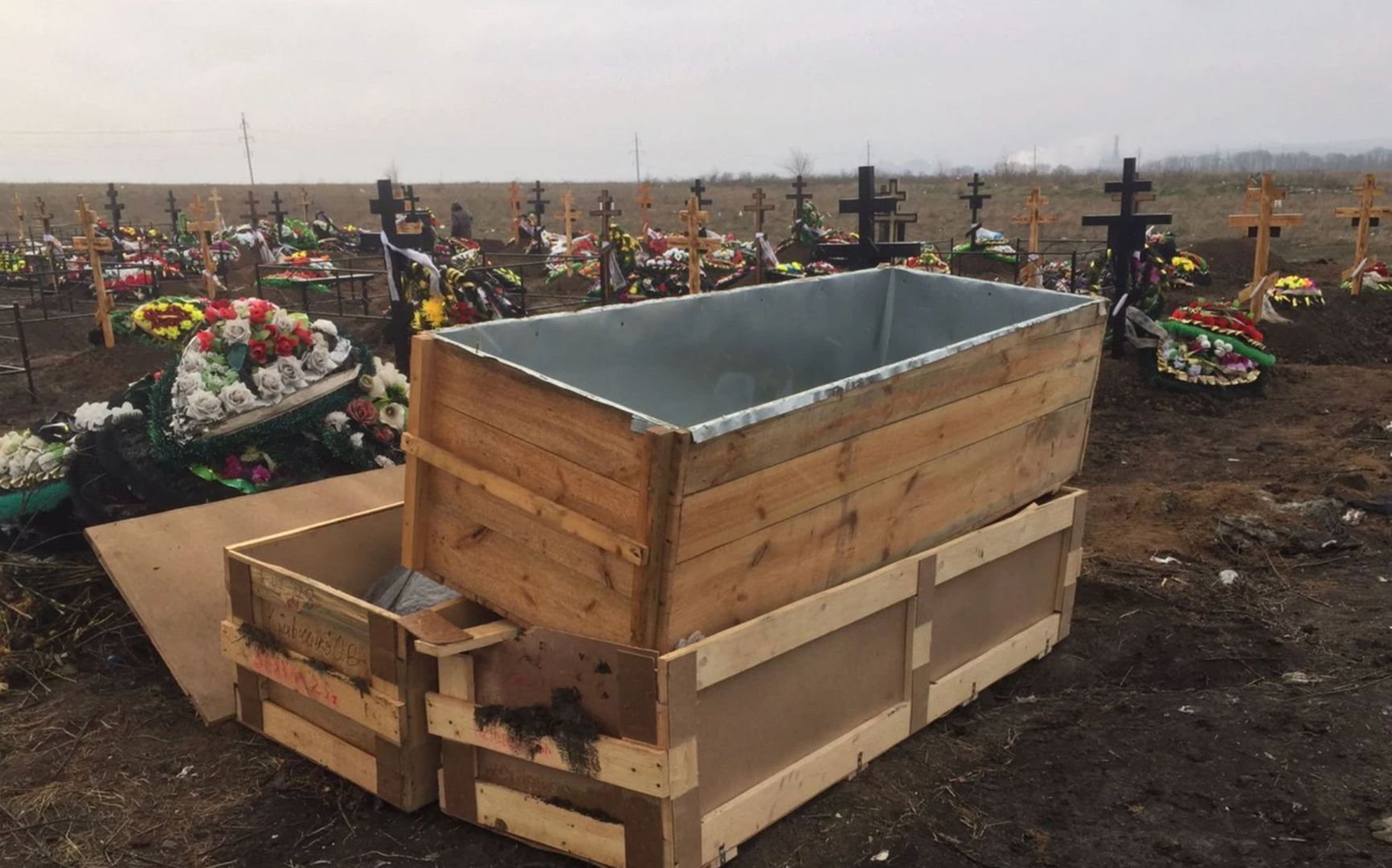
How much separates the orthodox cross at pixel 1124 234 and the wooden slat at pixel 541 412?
380 inches

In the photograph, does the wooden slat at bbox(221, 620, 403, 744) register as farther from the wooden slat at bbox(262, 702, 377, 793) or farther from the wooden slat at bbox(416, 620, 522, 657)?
the wooden slat at bbox(416, 620, 522, 657)

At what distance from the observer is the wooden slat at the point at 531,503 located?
2822 mm

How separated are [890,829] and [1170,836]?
887mm

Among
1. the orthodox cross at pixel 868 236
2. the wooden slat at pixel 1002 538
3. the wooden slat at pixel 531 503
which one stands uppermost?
the orthodox cross at pixel 868 236

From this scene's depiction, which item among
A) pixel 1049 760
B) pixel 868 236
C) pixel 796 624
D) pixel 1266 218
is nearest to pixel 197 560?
pixel 796 624

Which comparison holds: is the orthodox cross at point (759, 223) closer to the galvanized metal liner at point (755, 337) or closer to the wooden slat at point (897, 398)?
the galvanized metal liner at point (755, 337)

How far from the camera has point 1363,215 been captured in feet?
50.6

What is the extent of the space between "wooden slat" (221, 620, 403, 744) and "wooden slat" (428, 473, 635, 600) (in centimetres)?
63

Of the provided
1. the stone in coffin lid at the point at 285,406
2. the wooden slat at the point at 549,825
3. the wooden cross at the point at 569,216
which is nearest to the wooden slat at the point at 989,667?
the wooden slat at the point at 549,825

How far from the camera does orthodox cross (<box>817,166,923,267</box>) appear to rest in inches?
399

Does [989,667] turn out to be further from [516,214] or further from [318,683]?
[516,214]

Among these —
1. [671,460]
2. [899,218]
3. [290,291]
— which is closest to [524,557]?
[671,460]

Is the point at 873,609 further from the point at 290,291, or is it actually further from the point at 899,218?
the point at 290,291

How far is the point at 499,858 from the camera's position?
10.7 ft
